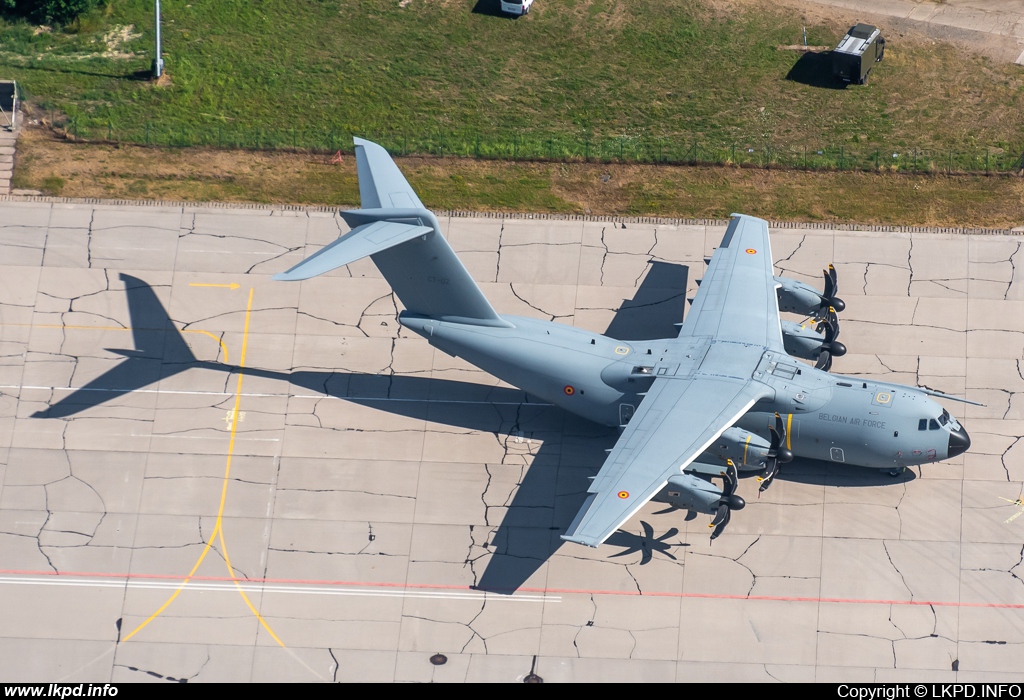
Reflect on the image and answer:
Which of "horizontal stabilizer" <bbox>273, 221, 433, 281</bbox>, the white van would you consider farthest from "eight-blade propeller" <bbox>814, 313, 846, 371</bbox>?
→ the white van

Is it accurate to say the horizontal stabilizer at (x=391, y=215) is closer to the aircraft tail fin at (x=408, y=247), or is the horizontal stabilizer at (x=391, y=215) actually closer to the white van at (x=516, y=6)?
the aircraft tail fin at (x=408, y=247)

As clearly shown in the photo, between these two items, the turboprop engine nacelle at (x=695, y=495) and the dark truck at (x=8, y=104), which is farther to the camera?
the dark truck at (x=8, y=104)

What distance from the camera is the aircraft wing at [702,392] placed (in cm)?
3150

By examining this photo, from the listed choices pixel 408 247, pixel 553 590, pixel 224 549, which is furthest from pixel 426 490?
pixel 408 247

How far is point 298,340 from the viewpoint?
3988 cm

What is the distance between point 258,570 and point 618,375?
1242cm

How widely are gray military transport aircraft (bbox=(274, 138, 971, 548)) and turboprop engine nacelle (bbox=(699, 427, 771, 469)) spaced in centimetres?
4

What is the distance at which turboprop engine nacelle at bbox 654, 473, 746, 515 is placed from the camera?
106ft

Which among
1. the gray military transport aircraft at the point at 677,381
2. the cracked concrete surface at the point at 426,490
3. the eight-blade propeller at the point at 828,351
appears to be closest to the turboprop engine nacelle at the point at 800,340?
the gray military transport aircraft at the point at 677,381

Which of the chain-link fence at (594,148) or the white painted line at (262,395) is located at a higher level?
the chain-link fence at (594,148)

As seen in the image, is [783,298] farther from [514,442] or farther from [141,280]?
[141,280]

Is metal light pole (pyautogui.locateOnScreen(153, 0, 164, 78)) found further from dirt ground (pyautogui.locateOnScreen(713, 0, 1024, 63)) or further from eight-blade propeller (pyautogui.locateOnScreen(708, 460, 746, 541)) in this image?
eight-blade propeller (pyautogui.locateOnScreen(708, 460, 746, 541))

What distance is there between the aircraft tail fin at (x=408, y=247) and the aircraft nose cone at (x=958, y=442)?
13668 millimetres

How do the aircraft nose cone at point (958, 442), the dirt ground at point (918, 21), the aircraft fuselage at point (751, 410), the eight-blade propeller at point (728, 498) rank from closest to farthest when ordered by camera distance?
1. the eight-blade propeller at point (728, 498)
2. the aircraft fuselage at point (751, 410)
3. the aircraft nose cone at point (958, 442)
4. the dirt ground at point (918, 21)
